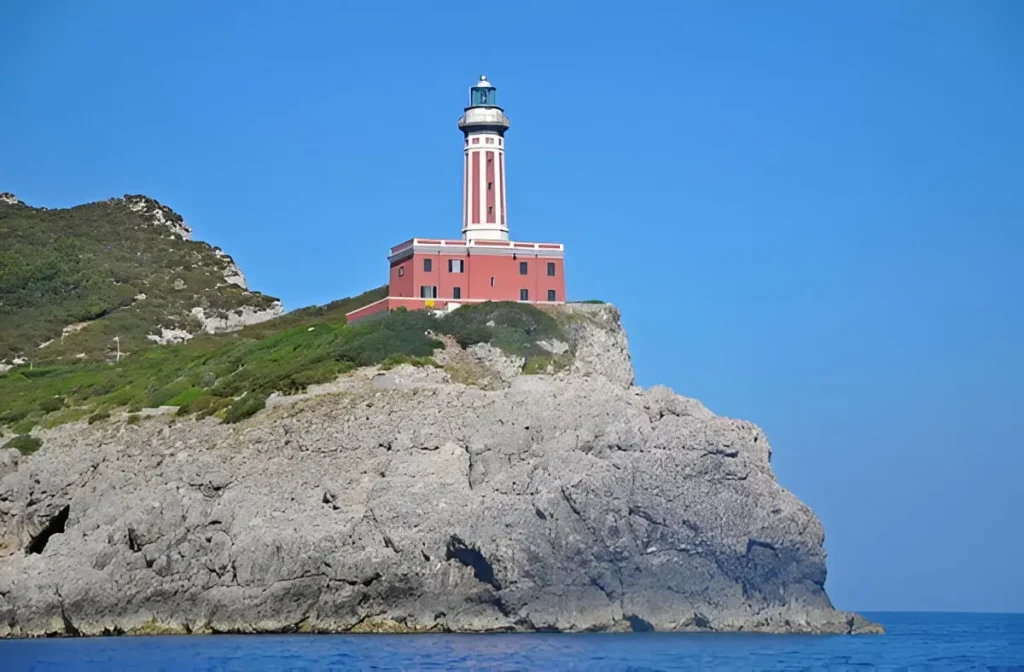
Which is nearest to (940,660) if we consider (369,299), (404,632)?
(404,632)

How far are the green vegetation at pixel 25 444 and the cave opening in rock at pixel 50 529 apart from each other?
590 centimetres

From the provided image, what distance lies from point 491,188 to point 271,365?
11.6m

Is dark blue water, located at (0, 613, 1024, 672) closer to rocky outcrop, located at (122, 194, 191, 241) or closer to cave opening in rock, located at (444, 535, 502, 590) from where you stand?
cave opening in rock, located at (444, 535, 502, 590)

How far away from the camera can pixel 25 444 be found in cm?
6462

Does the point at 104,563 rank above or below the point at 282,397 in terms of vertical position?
below

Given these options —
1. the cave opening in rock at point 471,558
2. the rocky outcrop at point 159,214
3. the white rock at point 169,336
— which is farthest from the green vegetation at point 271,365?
the rocky outcrop at point 159,214

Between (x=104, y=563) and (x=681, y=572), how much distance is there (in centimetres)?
1761

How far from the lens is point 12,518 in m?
58.8

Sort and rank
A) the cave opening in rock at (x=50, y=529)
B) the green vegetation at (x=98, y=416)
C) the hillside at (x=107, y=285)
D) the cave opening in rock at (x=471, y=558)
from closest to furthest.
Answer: the cave opening in rock at (x=471, y=558) → the cave opening in rock at (x=50, y=529) → the green vegetation at (x=98, y=416) → the hillside at (x=107, y=285)

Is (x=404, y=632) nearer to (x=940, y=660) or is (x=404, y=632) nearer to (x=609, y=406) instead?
(x=609, y=406)

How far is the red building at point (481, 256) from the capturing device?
7075 centimetres

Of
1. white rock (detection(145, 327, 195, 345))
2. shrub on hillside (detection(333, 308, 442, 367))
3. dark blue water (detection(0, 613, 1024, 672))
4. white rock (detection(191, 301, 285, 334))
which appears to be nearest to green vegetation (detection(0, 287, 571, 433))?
shrub on hillside (detection(333, 308, 442, 367))

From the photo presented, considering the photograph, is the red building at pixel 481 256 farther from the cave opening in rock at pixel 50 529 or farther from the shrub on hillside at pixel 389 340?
the cave opening in rock at pixel 50 529

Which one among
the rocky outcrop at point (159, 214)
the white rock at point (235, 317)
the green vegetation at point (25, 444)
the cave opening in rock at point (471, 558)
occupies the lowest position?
the cave opening in rock at point (471, 558)
